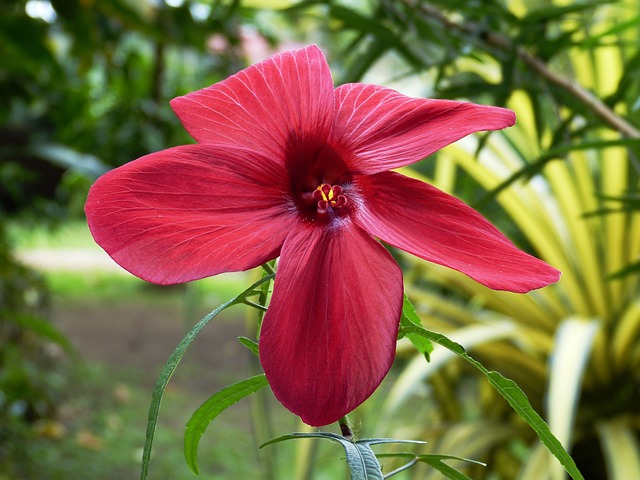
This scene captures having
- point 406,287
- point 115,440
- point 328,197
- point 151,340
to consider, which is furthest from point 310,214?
point 151,340

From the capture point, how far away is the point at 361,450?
17 centimetres

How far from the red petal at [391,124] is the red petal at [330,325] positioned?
3cm

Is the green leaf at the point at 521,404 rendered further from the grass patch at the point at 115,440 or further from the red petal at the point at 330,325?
the grass patch at the point at 115,440

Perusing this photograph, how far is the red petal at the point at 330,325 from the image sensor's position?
15cm

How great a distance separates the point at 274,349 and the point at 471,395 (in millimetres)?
1986

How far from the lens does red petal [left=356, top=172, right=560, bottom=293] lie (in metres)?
0.17

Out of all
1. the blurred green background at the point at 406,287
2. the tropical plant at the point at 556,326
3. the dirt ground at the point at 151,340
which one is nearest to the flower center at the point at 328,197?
the blurred green background at the point at 406,287

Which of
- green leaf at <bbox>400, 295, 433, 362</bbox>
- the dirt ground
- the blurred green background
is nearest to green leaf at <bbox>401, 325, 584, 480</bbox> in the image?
green leaf at <bbox>400, 295, 433, 362</bbox>

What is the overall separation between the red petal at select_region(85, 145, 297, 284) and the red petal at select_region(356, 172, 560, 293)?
0.02m

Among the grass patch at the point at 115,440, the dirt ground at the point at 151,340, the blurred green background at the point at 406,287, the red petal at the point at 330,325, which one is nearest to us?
the red petal at the point at 330,325

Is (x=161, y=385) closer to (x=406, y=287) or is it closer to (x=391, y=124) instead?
(x=391, y=124)

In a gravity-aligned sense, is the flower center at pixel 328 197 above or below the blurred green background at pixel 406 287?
below

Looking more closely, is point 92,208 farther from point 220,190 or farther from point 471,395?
point 471,395

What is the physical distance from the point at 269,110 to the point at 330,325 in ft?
0.20
